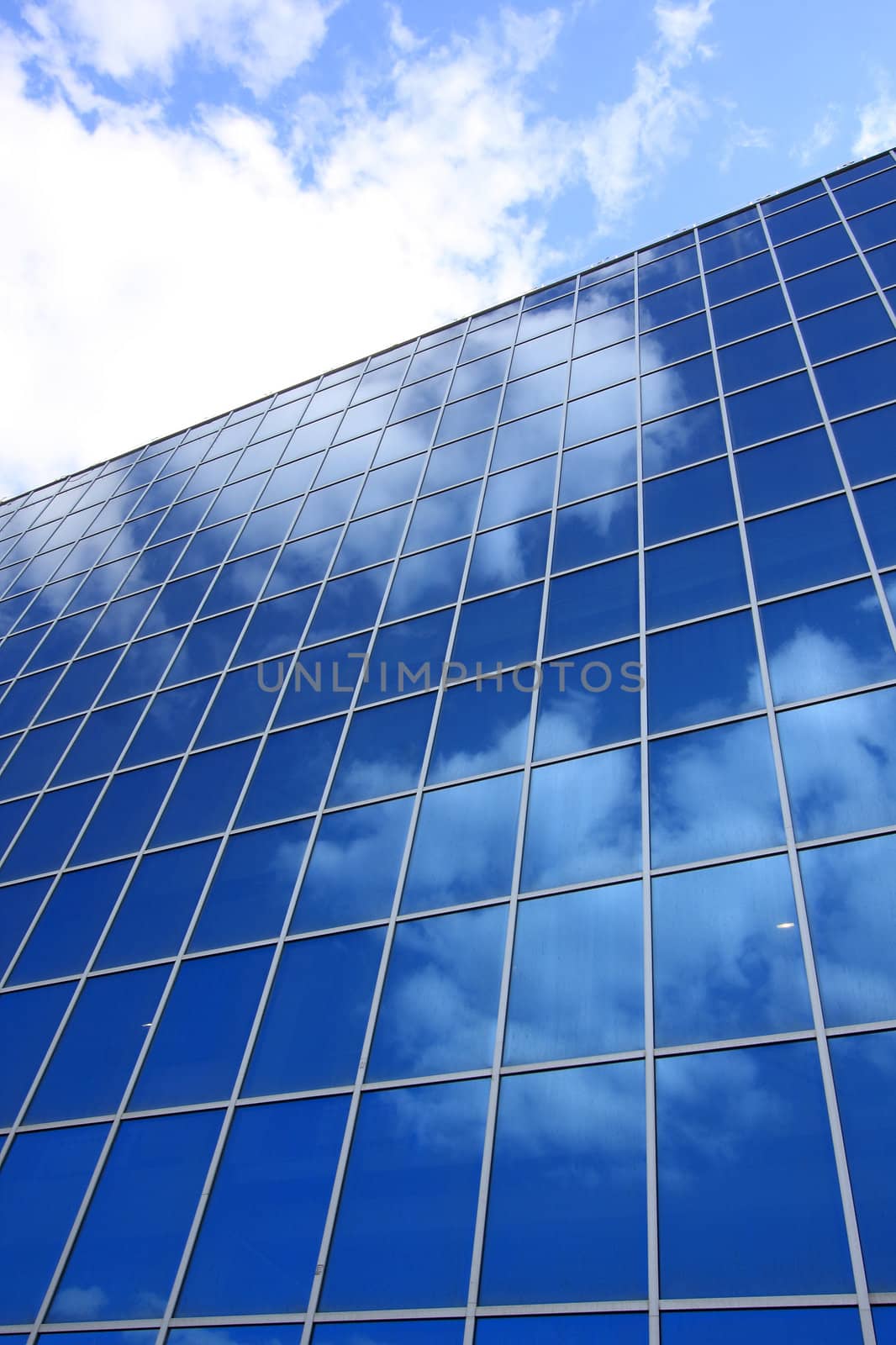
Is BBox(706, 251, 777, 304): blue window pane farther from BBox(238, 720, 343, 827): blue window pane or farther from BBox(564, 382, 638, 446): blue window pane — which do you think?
BBox(238, 720, 343, 827): blue window pane

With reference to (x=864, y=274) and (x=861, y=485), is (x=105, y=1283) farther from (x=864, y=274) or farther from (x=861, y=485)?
(x=864, y=274)

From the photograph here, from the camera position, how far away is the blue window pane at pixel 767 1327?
7.93 m

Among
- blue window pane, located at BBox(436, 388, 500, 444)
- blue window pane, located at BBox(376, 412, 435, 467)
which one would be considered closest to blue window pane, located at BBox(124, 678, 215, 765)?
blue window pane, located at BBox(376, 412, 435, 467)

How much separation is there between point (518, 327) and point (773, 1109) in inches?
861

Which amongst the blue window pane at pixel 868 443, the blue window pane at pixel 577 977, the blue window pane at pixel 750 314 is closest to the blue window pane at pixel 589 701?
the blue window pane at pixel 577 977

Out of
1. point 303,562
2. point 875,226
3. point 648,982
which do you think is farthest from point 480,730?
point 875,226

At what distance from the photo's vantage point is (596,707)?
14.4 metres

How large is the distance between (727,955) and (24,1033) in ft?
32.6

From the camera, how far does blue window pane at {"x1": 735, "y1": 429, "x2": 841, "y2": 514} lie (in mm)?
16062

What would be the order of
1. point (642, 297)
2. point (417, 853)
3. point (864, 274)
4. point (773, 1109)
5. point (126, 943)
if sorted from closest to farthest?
1. point (773, 1109)
2. point (417, 853)
3. point (126, 943)
4. point (864, 274)
5. point (642, 297)

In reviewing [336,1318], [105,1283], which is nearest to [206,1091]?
[105,1283]

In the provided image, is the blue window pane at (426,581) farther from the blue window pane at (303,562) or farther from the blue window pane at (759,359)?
the blue window pane at (759,359)

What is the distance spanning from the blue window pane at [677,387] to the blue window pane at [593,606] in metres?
4.71

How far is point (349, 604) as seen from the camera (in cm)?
1952
